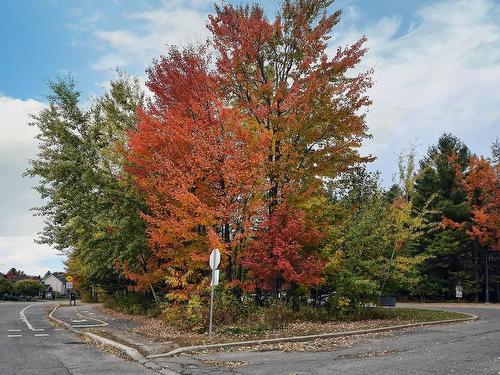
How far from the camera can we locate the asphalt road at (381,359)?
31.5 ft

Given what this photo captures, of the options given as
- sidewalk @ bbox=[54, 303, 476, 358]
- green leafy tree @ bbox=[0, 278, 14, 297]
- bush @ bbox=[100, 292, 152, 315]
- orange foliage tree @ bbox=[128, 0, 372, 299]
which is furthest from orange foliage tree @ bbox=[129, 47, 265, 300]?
green leafy tree @ bbox=[0, 278, 14, 297]

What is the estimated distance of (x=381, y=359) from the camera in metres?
10.9

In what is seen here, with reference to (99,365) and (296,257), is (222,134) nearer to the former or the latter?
(296,257)

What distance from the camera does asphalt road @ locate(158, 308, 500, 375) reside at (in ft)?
31.5

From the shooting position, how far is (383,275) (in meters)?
21.3

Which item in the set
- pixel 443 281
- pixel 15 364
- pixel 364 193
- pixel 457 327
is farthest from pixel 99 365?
pixel 443 281

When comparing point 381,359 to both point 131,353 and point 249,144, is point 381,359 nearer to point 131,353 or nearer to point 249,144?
point 131,353

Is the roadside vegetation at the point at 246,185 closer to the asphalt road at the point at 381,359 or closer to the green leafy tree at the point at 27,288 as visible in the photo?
the asphalt road at the point at 381,359

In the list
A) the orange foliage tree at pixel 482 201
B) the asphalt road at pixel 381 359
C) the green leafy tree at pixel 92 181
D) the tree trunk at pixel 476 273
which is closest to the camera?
the asphalt road at pixel 381 359

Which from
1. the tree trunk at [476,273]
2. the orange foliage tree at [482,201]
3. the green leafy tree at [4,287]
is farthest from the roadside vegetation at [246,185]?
the green leafy tree at [4,287]

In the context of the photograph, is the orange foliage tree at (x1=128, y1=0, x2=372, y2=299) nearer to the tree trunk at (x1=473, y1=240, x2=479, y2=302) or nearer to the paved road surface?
the paved road surface

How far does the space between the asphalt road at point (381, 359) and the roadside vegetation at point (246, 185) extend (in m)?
3.90

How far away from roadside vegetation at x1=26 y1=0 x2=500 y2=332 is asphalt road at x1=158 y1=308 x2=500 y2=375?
12.8 ft

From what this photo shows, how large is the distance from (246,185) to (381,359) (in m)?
8.07
